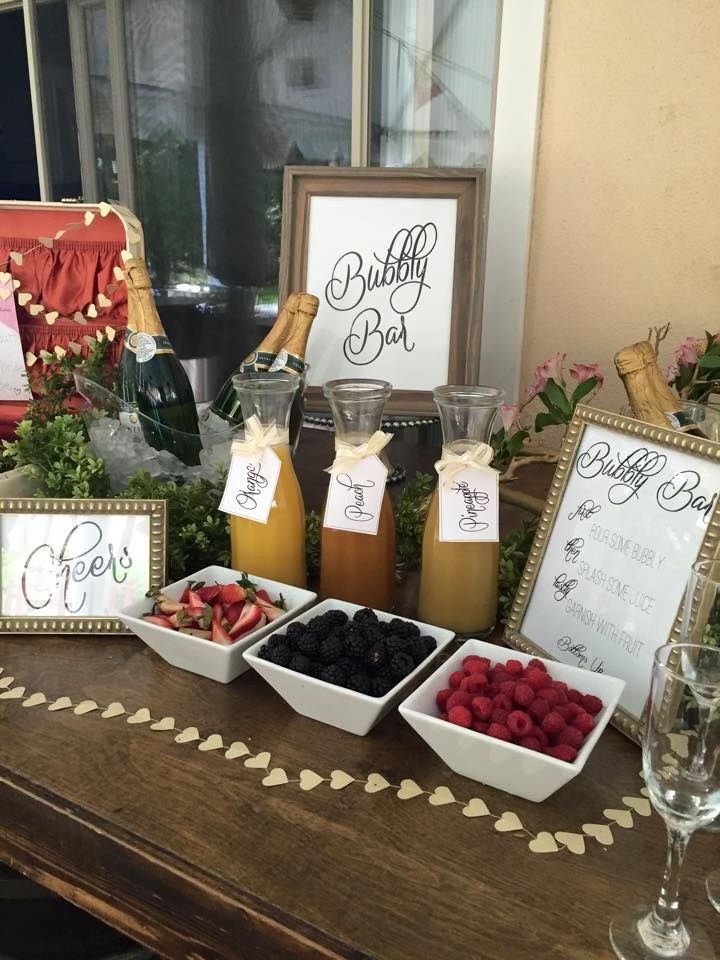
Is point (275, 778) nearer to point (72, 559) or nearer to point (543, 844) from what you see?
point (543, 844)

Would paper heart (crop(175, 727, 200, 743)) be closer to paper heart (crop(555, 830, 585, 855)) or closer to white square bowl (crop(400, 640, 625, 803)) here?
white square bowl (crop(400, 640, 625, 803))

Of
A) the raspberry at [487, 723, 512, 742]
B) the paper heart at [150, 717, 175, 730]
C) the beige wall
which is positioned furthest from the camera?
the beige wall

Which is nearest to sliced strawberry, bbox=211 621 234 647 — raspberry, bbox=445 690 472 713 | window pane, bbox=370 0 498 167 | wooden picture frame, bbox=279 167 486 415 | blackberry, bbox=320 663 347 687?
blackberry, bbox=320 663 347 687

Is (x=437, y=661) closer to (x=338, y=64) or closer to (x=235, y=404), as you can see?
(x=235, y=404)

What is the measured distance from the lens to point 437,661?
0.73m

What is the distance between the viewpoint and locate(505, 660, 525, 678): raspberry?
24.1 inches

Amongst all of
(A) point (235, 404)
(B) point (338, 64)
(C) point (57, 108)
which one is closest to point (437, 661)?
(A) point (235, 404)

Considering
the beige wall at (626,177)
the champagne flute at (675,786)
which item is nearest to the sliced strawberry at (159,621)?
the champagne flute at (675,786)

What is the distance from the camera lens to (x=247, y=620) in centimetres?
70

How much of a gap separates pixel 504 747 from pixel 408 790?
9cm

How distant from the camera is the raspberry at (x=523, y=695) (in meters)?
0.56

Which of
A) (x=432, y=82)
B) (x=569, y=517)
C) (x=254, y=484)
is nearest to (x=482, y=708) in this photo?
(x=569, y=517)

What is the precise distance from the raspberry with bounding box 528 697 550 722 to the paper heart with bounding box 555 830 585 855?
77 mm

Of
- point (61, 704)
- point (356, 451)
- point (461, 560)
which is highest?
point (356, 451)
